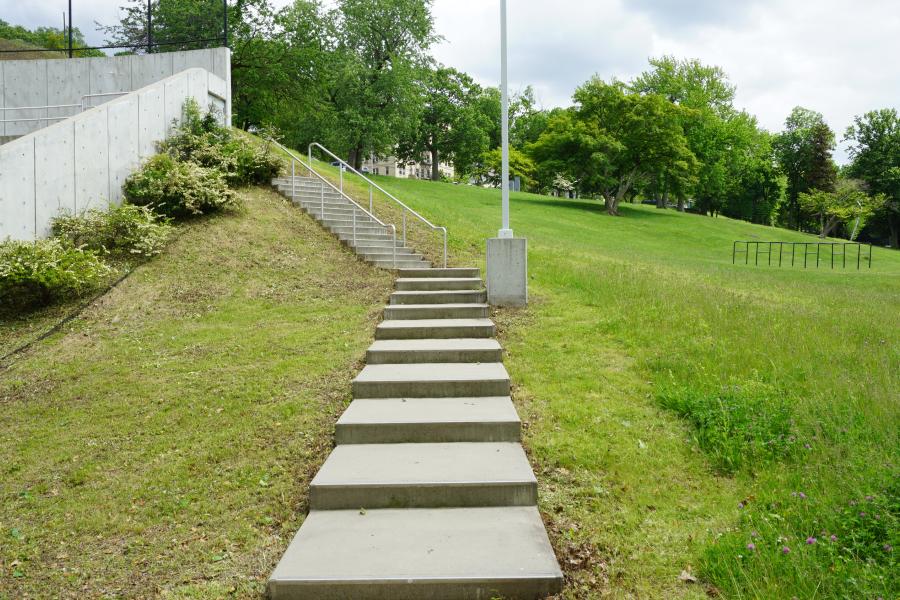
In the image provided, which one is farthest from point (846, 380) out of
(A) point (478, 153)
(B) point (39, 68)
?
(A) point (478, 153)

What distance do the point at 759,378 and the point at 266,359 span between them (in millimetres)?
5287

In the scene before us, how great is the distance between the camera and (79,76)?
1733cm

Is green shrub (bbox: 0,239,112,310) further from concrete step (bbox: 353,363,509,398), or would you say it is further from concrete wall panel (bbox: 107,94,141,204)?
concrete step (bbox: 353,363,509,398)

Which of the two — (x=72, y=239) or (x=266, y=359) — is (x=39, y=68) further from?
(x=266, y=359)

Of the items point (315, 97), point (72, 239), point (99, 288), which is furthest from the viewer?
point (315, 97)

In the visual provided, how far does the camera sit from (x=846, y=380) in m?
5.95

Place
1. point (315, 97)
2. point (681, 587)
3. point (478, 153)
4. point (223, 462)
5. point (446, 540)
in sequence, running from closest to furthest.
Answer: point (681, 587) < point (446, 540) < point (223, 462) < point (315, 97) < point (478, 153)

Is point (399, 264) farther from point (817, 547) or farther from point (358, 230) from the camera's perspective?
point (817, 547)

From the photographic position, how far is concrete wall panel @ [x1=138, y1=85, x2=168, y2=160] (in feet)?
43.7

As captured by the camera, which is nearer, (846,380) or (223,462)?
(223,462)

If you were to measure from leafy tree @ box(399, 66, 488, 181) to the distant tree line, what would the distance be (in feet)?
0.39

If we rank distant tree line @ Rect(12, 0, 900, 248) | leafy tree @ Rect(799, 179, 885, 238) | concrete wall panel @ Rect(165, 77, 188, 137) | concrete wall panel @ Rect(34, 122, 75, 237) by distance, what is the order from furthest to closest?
leafy tree @ Rect(799, 179, 885, 238) → distant tree line @ Rect(12, 0, 900, 248) → concrete wall panel @ Rect(165, 77, 188, 137) → concrete wall panel @ Rect(34, 122, 75, 237)

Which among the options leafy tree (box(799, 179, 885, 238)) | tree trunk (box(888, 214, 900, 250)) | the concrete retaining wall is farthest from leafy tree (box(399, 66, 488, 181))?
tree trunk (box(888, 214, 900, 250))

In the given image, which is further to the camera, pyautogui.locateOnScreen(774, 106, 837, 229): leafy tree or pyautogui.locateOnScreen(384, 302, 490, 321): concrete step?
pyautogui.locateOnScreen(774, 106, 837, 229): leafy tree
